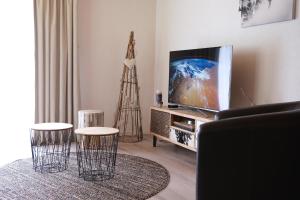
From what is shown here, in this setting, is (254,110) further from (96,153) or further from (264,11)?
(96,153)

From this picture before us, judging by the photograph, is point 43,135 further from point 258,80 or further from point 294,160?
point 294,160

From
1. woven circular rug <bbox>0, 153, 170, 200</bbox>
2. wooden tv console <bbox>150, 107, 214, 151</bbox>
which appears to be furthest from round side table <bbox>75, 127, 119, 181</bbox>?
wooden tv console <bbox>150, 107, 214, 151</bbox>

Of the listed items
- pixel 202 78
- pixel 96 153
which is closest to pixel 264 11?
pixel 202 78

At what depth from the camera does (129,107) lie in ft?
15.7

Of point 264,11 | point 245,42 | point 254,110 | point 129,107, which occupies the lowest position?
point 129,107

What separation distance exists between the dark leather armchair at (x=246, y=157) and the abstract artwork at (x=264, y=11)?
5.51 feet

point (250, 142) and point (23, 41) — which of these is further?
point (23, 41)

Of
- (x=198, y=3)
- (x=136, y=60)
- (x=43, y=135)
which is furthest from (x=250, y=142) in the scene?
(x=136, y=60)

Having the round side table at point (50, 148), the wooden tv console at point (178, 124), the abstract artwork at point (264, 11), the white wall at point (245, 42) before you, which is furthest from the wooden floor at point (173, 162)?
the abstract artwork at point (264, 11)

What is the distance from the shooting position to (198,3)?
396cm

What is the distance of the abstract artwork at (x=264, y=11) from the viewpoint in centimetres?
279

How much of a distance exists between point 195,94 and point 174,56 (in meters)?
0.64

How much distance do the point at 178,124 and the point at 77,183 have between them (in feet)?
4.61

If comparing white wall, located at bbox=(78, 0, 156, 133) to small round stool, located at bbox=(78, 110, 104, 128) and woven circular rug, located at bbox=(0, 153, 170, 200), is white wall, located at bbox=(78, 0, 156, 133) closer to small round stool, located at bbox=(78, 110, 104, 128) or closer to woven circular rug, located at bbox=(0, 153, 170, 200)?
small round stool, located at bbox=(78, 110, 104, 128)
